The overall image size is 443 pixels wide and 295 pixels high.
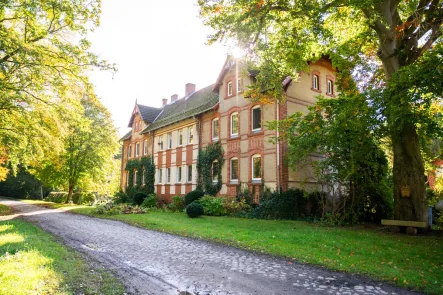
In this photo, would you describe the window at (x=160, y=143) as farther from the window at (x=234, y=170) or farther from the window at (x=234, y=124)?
the window at (x=234, y=170)

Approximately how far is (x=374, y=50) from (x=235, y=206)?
38.2 feet

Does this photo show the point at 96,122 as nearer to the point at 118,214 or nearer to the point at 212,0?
the point at 118,214

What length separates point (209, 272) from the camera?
704 cm

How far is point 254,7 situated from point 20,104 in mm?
11755

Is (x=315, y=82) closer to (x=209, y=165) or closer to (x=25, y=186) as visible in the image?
(x=209, y=165)

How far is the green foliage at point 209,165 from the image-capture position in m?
24.0

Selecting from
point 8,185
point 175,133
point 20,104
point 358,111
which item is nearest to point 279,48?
point 358,111

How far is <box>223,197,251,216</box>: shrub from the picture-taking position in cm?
2055

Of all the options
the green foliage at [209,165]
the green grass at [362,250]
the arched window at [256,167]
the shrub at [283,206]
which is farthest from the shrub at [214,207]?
the green grass at [362,250]

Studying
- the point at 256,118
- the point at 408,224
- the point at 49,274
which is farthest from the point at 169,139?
the point at 49,274

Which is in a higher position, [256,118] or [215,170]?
[256,118]

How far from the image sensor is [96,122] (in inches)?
1400

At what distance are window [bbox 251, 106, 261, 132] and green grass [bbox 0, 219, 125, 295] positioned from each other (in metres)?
15.0

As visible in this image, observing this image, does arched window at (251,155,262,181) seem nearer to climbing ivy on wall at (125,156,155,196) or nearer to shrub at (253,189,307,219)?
→ shrub at (253,189,307,219)
